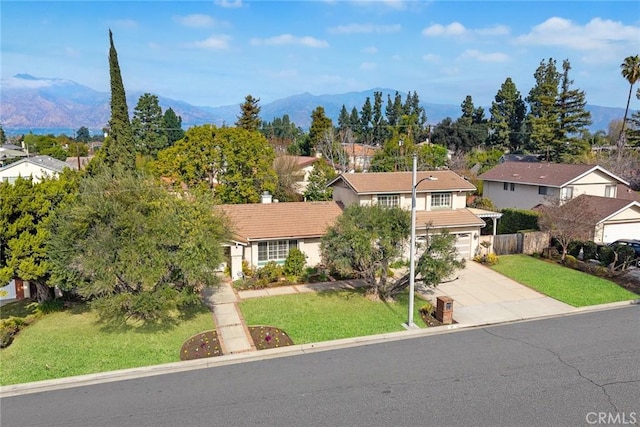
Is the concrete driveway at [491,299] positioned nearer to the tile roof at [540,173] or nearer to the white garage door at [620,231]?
the white garage door at [620,231]

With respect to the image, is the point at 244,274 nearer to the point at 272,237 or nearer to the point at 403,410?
the point at 272,237

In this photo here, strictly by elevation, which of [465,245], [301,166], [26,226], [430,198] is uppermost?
[301,166]

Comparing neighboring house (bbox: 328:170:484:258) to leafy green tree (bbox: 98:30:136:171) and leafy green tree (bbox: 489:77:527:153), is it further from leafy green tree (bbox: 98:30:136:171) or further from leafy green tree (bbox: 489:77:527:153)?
leafy green tree (bbox: 489:77:527:153)

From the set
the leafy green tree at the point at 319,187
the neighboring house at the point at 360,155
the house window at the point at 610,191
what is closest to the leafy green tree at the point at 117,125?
the leafy green tree at the point at 319,187

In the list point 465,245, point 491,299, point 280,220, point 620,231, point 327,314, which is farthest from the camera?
point 620,231

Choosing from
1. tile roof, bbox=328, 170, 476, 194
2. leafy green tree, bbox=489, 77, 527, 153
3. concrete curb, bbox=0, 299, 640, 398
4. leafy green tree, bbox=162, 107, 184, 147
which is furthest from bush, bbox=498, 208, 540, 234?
leafy green tree, bbox=162, 107, 184, 147

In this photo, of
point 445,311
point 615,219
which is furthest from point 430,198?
point 615,219

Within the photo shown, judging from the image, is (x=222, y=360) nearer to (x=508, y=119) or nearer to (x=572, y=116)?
(x=572, y=116)
